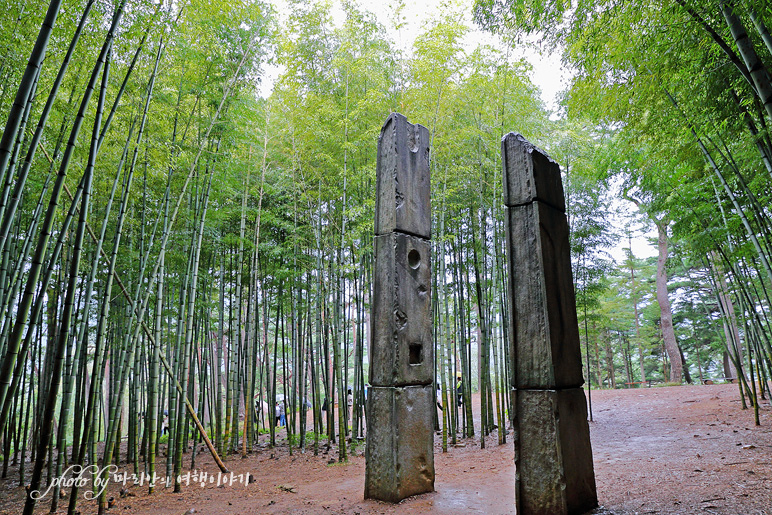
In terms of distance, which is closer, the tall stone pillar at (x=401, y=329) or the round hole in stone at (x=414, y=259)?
the tall stone pillar at (x=401, y=329)

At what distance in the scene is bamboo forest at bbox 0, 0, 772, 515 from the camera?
3.00 m

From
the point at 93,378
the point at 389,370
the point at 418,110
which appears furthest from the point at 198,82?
the point at 389,370

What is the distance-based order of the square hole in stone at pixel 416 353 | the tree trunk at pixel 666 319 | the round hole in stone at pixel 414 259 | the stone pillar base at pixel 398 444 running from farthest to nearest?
the tree trunk at pixel 666 319
the round hole in stone at pixel 414 259
the square hole in stone at pixel 416 353
the stone pillar base at pixel 398 444

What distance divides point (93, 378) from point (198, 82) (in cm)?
330

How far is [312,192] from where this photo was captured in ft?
22.2

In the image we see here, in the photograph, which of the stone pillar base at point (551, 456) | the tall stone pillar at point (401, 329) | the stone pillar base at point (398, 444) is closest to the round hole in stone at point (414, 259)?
the tall stone pillar at point (401, 329)

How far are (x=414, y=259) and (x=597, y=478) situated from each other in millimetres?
2252

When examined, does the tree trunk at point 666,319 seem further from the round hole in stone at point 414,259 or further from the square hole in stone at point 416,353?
the square hole in stone at point 416,353

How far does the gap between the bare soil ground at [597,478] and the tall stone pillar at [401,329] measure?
0.25m

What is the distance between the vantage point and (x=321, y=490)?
4066 mm

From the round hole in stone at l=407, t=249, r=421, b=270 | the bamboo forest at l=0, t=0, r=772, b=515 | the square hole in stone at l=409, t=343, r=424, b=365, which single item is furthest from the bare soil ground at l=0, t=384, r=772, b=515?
the round hole in stone at l=407, t=249, r=421, b=270

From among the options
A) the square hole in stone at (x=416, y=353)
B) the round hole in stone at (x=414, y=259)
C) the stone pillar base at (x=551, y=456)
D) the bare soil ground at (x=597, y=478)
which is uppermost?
the round hole in stone at (x=414, y=259)

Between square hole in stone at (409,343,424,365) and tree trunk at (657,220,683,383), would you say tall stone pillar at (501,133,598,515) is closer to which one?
square hole in stone at (409,343,424,365)

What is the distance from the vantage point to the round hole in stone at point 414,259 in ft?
12.3
